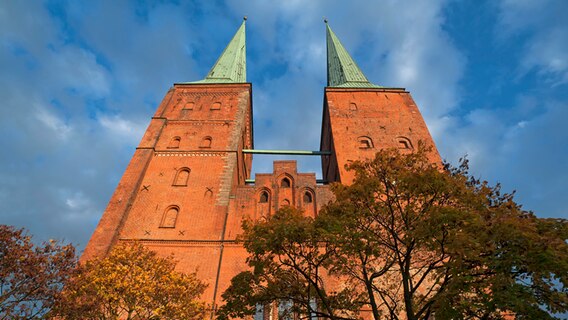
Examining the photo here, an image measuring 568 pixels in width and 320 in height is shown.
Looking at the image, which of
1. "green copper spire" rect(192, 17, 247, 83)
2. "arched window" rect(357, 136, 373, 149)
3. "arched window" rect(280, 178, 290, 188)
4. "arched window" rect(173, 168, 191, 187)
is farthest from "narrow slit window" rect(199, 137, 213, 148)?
"arched window" rect(357, 136, 373, 149)

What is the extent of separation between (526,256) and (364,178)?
4204mm

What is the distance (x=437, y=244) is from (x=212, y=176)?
45.4ft

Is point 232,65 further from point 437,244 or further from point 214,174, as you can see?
point 437,244

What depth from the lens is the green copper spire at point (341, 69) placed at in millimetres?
29016

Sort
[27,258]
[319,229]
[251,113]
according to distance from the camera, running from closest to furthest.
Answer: [319,229] < [27,258] < [251,113]

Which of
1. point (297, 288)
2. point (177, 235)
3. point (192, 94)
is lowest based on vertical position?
point (297, 288)

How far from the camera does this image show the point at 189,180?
62.4ft

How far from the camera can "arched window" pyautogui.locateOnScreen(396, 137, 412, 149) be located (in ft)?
70.5

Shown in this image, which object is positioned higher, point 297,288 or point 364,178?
point 364,178

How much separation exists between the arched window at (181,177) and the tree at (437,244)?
10.0 metres

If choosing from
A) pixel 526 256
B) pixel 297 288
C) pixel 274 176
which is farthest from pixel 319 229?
pixel 274 176

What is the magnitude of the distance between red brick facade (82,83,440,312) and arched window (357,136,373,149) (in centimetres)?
3

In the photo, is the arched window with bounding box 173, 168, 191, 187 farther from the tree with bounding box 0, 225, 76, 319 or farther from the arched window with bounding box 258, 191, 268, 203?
the tree with bounding box 0, 225, 76, 319

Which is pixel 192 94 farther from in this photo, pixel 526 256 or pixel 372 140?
pixel 526 256
